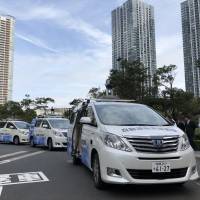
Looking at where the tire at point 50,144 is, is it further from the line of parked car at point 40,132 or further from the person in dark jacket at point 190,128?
the person in dark jacket at point 190,128

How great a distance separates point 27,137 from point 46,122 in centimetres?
489

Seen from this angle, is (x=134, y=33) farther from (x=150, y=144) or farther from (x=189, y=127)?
(x=150, y=144)

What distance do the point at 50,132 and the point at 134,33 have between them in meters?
41.1

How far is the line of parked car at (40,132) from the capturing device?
61.0 ft

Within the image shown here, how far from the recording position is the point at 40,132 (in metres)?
20.3

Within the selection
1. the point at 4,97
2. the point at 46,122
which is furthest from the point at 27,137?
the point at 4,97

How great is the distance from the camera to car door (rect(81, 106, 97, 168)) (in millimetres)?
8336

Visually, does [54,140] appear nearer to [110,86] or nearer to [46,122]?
[46,122]

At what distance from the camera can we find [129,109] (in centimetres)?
873

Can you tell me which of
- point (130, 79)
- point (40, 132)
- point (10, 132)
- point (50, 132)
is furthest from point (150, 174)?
point (130, 79)

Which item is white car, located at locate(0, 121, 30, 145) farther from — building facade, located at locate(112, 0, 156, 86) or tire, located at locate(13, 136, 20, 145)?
building facade, located at locate(112, 0, 156, 86)

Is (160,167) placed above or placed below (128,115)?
below

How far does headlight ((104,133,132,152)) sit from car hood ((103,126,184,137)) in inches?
3.7

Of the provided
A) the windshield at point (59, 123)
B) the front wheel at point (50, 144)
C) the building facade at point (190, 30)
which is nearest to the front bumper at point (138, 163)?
the front wheel at point (50, 144)
